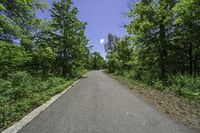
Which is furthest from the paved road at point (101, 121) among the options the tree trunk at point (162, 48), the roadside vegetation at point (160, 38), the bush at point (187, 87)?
the tree trunk at point (162, 48)

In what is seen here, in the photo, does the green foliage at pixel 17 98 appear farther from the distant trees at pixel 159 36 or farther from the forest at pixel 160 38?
the distant trees at pixel 159 36

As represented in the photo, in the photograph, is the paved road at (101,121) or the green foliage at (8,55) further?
the green foliage at (8,55)

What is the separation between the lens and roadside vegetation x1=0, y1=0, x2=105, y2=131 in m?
6.08

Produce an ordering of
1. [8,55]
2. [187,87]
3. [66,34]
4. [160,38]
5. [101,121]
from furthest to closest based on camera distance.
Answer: [66,34], [160,38], [187,87], [8,55], [101,121]

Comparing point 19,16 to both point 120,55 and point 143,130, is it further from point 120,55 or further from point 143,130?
point 120,55

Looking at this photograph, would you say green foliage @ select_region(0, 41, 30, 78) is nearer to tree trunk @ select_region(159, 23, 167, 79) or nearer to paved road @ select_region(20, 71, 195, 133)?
paved road @ select_region(20, 71, 195, 133)

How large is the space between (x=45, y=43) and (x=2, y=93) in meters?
11.9

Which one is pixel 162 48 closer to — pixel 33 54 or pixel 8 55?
pixel 8 55

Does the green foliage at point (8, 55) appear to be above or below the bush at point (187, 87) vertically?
above

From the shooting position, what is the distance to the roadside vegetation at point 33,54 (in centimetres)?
608

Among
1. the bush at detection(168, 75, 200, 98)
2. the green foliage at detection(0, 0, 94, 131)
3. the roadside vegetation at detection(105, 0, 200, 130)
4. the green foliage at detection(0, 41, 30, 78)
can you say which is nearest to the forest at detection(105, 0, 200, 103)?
the roadside vegetation at detection(105, 0, 200, 130)

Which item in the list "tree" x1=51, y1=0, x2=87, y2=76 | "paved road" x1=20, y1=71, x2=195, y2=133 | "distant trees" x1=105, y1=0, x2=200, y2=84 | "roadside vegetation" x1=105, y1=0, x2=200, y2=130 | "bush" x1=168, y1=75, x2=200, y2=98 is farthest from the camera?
"tree" x1=51, y1=0, x2=87, y2=76

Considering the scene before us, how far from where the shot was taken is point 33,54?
1623 cm

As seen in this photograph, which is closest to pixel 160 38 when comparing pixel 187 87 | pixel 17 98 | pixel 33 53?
pixel 187 87
